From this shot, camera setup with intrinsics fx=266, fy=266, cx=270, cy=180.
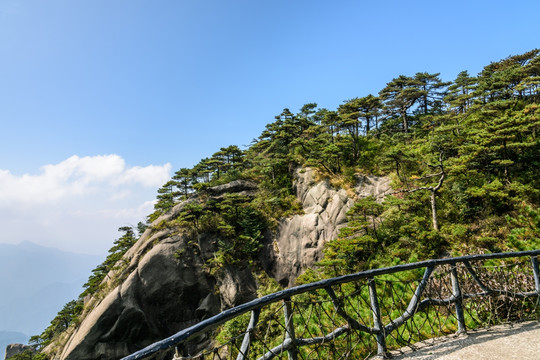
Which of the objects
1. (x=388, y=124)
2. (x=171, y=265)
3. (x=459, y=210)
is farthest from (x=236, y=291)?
(x=388, y=124)

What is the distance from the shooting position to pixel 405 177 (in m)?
19.3

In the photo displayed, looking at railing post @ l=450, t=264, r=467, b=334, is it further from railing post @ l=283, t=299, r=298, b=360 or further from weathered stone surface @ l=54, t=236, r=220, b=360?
weathered stone surface @ l=54, t=236, r=220, b=360

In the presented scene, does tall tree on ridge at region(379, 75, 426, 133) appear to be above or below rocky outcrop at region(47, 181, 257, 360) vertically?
above

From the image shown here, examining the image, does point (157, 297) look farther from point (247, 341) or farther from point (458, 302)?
point (458, 302)

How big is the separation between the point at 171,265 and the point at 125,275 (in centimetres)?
395

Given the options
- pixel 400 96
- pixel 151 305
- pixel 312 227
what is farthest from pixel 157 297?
pixel 400 96

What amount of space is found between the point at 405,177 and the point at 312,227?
Answer: 771 cm

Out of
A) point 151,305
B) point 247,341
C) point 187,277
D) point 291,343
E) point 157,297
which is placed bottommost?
point 151,305

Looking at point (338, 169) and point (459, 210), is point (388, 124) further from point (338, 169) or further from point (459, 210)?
point (459, 210)

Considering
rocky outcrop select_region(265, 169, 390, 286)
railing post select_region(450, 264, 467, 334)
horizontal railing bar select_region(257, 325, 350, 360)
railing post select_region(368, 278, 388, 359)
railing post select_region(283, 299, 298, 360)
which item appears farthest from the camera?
rocky outcrop select_region(265, 169, 390, 286)

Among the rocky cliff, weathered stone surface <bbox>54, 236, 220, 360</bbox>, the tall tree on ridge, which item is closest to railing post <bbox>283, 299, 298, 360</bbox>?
the rocky cliff

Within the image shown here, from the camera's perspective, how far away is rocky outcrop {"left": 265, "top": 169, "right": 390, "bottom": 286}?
65.6ft

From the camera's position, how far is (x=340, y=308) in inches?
110

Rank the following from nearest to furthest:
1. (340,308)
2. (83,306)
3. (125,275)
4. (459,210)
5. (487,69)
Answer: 1. (340,308)
2. (459,210)
3. (125,275)
4. (83,306)
5. (487,69)
